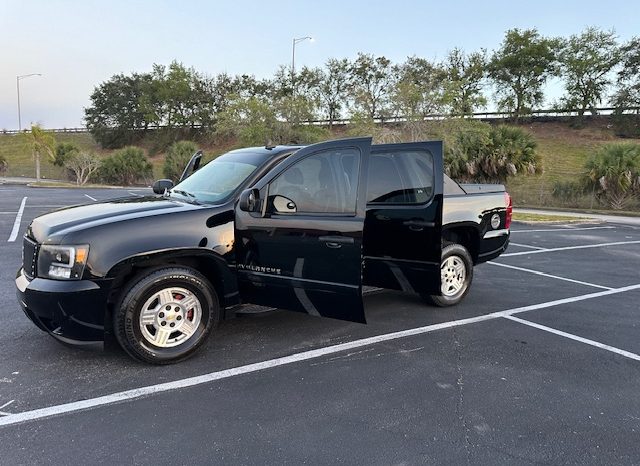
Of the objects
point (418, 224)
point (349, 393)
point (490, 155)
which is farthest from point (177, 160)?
point (349, 393)

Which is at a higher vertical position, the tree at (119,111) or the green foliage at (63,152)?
the tree at (119,111)

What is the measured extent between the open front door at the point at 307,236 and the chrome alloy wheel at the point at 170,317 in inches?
18.9

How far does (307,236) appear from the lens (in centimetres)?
405

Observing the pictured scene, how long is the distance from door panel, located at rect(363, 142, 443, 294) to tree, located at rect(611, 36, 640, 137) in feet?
161

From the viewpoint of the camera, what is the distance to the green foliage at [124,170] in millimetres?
37816

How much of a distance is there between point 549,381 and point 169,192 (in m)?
4.02

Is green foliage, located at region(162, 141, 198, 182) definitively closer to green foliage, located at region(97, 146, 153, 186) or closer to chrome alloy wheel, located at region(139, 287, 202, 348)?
green foliage, located at region(97, 146, 153, 186)

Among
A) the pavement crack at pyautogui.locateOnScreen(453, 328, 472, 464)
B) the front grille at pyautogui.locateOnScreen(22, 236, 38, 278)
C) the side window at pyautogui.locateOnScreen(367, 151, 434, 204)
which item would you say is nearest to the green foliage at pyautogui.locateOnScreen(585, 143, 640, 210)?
the side window at pyautogui.locateOnScreen(367, 151, 434, 204)

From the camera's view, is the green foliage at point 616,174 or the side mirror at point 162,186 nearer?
the side mirror at point 162,186

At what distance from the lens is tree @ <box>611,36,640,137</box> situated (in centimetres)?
4569

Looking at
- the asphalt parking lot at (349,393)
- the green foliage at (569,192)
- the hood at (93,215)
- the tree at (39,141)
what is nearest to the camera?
the asphalt parking lot at (349,393)

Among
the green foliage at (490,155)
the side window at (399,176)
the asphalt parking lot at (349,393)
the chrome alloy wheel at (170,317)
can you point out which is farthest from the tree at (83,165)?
the chrome alloy wheel at (170,317)

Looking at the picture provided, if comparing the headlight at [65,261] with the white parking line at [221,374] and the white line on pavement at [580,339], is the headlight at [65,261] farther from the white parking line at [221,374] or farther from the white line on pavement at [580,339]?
the white line on pavement at [580,339]

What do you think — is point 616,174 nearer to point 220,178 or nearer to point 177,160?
point 220,178
